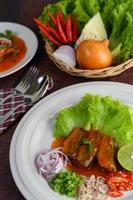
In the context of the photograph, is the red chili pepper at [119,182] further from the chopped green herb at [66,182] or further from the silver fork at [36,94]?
the silver fork at [36,94]

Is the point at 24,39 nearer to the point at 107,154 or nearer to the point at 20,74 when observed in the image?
the point at 20,74

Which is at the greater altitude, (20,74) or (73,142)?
(20,74)

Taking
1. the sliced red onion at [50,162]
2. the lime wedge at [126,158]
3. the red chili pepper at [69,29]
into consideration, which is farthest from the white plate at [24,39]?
the lime wedge at [126,158]

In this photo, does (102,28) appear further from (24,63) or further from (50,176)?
(50,176)

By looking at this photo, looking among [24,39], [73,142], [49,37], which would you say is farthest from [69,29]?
[73,142]

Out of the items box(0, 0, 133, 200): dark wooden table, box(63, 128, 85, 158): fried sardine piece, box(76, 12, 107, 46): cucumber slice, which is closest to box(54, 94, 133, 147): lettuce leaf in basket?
box(63, 128, 85, 158): fried sardine piece

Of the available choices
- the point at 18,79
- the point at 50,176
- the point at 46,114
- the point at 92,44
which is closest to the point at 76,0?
the point at 92,44
